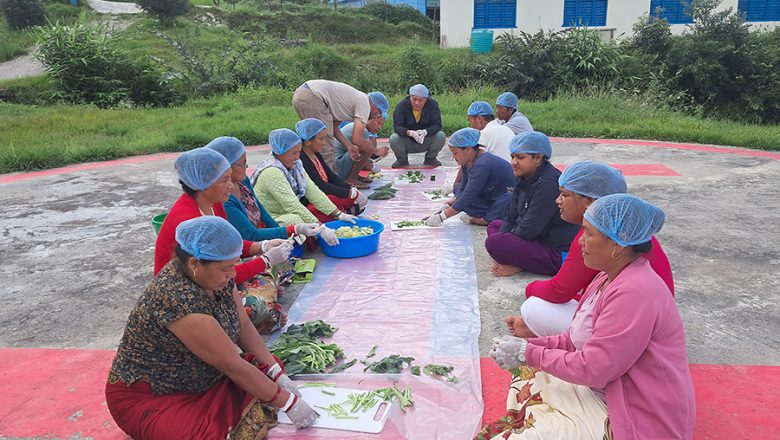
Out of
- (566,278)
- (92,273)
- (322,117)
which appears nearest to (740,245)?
(566,278)

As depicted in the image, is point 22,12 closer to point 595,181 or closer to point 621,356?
point 595,181

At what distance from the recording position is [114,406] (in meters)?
2.33

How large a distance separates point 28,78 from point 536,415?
16.6 m

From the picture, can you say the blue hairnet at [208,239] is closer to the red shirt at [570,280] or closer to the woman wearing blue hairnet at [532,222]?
the red shirt at [570,280]

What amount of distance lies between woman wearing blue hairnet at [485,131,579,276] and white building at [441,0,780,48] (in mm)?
16438

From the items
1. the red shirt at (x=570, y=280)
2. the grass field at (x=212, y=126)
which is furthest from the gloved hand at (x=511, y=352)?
the grass field at (x=212, y=126)

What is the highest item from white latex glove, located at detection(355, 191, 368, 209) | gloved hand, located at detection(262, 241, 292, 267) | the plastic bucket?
the plastic bucket

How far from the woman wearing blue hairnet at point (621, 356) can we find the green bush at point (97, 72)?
14.0 metres

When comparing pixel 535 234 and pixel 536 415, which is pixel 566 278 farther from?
pixel 535 234

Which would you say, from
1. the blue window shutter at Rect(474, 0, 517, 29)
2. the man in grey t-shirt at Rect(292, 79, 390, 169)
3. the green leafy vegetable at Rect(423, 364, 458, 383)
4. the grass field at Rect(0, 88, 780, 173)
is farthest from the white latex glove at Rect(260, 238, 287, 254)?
the blue window shutter at Rect(474, 0, 517, 29)

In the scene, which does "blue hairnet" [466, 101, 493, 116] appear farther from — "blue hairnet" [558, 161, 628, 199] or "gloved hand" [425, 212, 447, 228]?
"blue hairnet" [558, 161, 628, 199]

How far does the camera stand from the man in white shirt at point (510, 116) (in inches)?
249

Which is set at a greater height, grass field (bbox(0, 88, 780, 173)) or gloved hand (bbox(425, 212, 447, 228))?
grass field (bbox(0, 88, 780, 173))

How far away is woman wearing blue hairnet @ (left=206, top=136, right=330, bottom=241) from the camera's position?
12.0 feet
